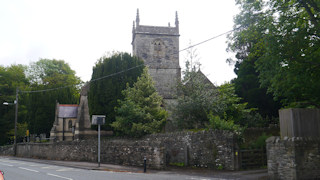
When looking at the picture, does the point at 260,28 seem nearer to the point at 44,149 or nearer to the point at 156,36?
the point at 44,149

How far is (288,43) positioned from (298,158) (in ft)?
18.2

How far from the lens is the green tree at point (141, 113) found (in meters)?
23.2

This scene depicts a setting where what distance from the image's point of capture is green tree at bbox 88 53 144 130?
30844 mm

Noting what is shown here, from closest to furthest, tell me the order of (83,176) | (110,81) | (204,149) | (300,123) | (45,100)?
1. (300,123)
2. (83,176)
3. (204,149)
4. (110,81)
5. (45,100)

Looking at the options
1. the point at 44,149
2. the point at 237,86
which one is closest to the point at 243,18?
the point at 237,86

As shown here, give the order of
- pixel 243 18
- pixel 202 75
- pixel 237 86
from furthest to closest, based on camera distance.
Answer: pixel 237 86, pixel 202 75, pixel 243 18

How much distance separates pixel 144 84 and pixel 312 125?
15.8m

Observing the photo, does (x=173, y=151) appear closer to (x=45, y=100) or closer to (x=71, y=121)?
(x=71, y=121)

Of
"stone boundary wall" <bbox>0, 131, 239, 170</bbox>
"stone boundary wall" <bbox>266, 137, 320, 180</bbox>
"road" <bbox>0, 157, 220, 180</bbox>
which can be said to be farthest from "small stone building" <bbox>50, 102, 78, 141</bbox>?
"stone boundary wall" <bbox>266, 137, 320, 180</bbox>

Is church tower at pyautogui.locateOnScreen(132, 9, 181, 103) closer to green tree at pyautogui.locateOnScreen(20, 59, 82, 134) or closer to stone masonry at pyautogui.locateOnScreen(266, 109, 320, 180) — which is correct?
green tree at pyautogui.locateOnScreen(20, 59, 82, 134)

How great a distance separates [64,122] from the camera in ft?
148

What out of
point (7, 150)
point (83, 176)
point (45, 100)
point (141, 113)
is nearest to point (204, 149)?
point (83, 176)

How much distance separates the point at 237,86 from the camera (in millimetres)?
32031

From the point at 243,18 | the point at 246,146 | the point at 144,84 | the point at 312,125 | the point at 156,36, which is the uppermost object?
the point at 156,36
